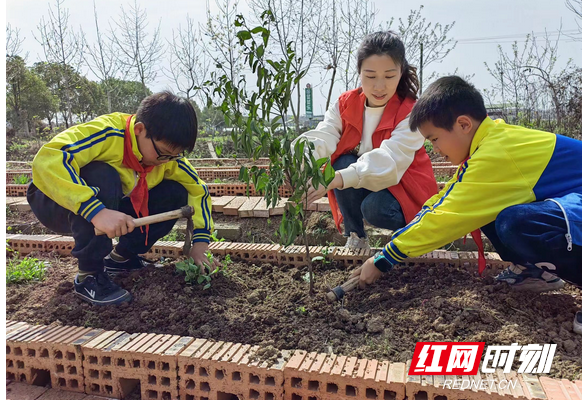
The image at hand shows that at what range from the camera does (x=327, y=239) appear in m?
3.98

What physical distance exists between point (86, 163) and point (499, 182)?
2.14 m

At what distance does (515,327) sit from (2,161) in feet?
9.15

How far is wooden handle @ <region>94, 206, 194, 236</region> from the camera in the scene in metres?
2.23

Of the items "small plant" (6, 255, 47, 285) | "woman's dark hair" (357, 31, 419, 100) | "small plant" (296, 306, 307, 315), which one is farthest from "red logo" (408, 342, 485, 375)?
"small plant" (6, 255, 47, 285)

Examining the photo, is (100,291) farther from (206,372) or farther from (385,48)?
(385,48)

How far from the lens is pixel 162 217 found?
2.41 m

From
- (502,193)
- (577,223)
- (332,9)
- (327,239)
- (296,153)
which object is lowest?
(327,239)

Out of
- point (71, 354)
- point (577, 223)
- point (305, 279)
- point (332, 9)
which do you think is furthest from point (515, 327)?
point (332, 9)

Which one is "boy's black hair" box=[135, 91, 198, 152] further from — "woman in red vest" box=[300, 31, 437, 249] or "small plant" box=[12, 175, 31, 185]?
"small plant" box=[12, 175, 31, 185]

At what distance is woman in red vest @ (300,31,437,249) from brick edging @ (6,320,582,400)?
42.0 inches

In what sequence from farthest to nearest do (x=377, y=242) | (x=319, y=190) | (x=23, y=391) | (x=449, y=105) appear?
1. (x=377, y=242)
2. (x=319, y=190)
3. (x=449, y=105)
4. (x=23, y=391)

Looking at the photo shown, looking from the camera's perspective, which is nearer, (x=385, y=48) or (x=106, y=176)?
(x=106, y=176)

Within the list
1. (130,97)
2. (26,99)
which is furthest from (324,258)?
(26,99)

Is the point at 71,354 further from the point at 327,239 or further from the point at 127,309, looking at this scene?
the point at 327,239
